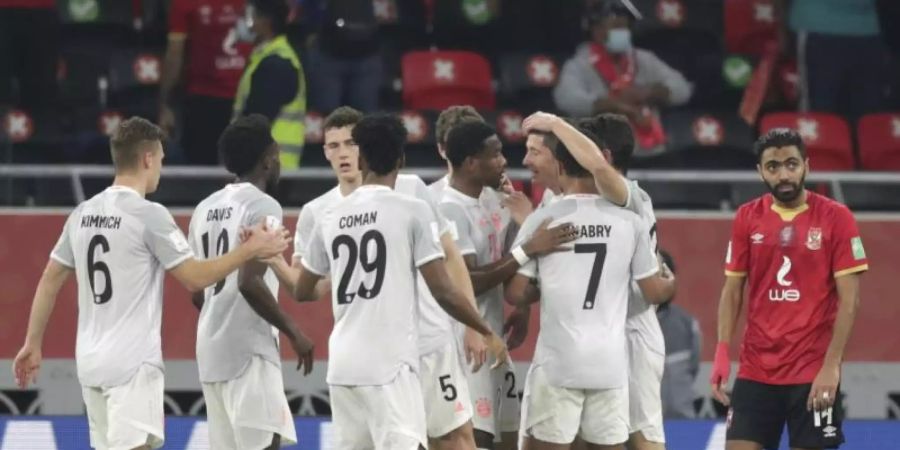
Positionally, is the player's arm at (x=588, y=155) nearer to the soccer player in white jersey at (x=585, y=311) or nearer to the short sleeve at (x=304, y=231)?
the soccer player in white jersey at (x=585, y=311)

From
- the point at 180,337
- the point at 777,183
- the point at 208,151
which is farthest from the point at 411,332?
the point at 208,151

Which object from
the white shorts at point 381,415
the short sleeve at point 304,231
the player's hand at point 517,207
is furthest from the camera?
the short sleeve at point 304,231

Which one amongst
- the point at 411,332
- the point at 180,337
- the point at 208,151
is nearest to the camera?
the point at 411,332

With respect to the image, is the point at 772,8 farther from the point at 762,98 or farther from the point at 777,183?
the point at 777,183

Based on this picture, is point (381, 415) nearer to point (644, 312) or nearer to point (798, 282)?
point (644, 312)

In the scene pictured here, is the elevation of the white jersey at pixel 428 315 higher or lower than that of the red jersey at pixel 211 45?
lower

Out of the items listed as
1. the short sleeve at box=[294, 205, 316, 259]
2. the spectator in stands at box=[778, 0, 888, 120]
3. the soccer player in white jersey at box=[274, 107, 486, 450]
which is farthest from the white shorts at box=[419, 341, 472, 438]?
the spectator in stands at box=[778, 0, 888, 120]

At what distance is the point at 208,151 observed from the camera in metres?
14.9

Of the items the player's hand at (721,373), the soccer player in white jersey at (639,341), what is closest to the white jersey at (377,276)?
the soccer player in white jersey at (639,341)

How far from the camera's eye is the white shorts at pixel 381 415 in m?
9.10

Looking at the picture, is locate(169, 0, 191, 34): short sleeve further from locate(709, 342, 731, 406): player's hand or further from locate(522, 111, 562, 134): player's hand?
locate(709, 342, 731, 406): player's hand

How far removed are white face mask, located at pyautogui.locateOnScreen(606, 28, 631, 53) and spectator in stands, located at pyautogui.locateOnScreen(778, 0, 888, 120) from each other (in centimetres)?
148

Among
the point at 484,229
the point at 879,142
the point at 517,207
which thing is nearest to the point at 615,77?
the point at 879,142

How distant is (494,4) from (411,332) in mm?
7301
